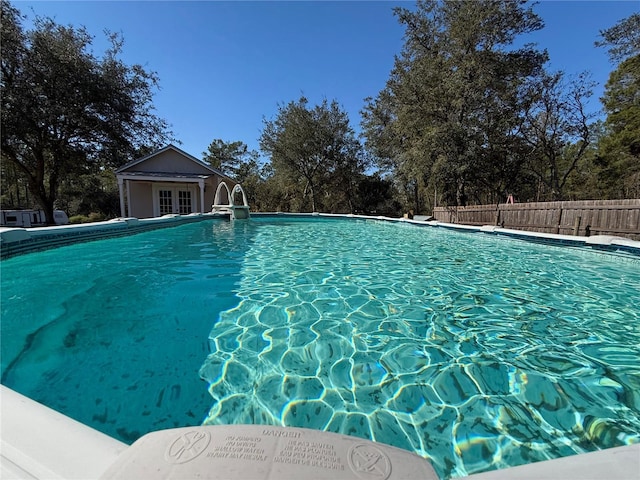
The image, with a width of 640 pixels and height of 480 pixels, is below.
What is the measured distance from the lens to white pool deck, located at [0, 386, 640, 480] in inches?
30.9

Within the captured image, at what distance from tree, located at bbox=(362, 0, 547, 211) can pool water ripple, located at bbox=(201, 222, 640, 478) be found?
1138cm

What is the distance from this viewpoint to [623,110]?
1595 centimetres

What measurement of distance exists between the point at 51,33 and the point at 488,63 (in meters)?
19.6

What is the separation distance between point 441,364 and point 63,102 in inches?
685

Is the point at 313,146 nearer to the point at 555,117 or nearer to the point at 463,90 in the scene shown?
the point at 463,90

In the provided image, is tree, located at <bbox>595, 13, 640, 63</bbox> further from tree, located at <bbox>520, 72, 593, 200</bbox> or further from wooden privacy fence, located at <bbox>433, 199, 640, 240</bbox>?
wooden privacy fence, located at <bbox>433, 199, 640, 240</bbox>

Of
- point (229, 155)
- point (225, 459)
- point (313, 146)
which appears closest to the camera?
point (225, 459)

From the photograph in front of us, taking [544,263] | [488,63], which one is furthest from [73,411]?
[488,63]

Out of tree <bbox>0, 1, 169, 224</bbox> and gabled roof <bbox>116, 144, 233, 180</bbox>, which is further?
gabled roof <bbox>116, 144, 233, 180</bbox>

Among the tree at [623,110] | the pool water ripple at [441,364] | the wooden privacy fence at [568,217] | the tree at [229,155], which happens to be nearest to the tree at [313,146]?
the tree at [229,155]

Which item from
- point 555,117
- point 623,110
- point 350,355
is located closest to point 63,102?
point 350,355

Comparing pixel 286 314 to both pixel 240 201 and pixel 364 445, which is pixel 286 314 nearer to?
pixel 364 445

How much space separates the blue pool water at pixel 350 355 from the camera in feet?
5.00

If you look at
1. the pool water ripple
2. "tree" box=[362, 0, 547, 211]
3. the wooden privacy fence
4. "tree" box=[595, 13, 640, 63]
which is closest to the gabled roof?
"tree" box=[362, 0, 547, 211]
